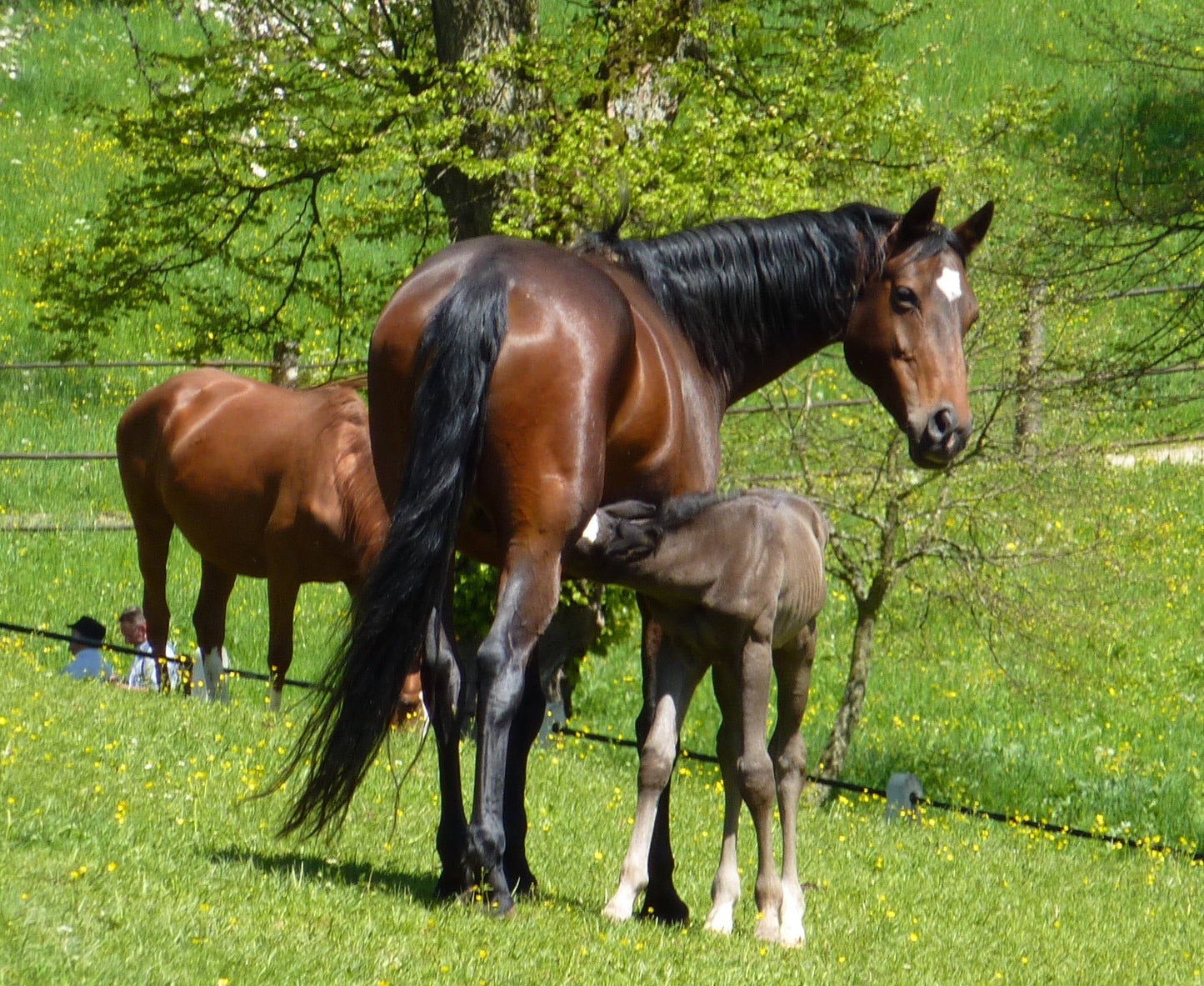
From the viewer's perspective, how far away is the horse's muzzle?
18.4ft

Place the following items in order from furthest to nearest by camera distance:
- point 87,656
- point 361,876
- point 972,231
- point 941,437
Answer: point 87,656 → point 972,231 → point 941,437 → point 361,876

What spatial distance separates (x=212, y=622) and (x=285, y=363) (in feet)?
14.6

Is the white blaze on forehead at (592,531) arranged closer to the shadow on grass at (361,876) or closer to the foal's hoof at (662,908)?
the shadow on grass at (361,876)

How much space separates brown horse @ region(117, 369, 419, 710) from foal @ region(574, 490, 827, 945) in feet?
12.9

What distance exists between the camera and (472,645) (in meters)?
11.5

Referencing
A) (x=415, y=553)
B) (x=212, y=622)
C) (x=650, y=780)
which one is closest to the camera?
(x=415, y=553)

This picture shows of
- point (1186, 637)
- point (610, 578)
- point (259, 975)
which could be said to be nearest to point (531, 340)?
point (610, 578)

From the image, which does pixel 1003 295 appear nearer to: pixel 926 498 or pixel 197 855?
pixel 926 498

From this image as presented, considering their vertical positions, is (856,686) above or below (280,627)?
below

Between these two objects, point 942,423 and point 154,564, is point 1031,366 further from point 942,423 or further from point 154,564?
point 154,564

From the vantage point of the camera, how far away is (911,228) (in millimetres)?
5781

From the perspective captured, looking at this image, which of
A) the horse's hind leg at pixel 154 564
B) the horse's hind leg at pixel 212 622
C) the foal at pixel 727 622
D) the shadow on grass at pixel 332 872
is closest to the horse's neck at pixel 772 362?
the foal at pixel 727 622

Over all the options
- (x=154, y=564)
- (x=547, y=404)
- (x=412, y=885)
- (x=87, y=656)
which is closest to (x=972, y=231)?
(x=547, y=404)

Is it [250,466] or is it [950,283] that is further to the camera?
[250,466]
